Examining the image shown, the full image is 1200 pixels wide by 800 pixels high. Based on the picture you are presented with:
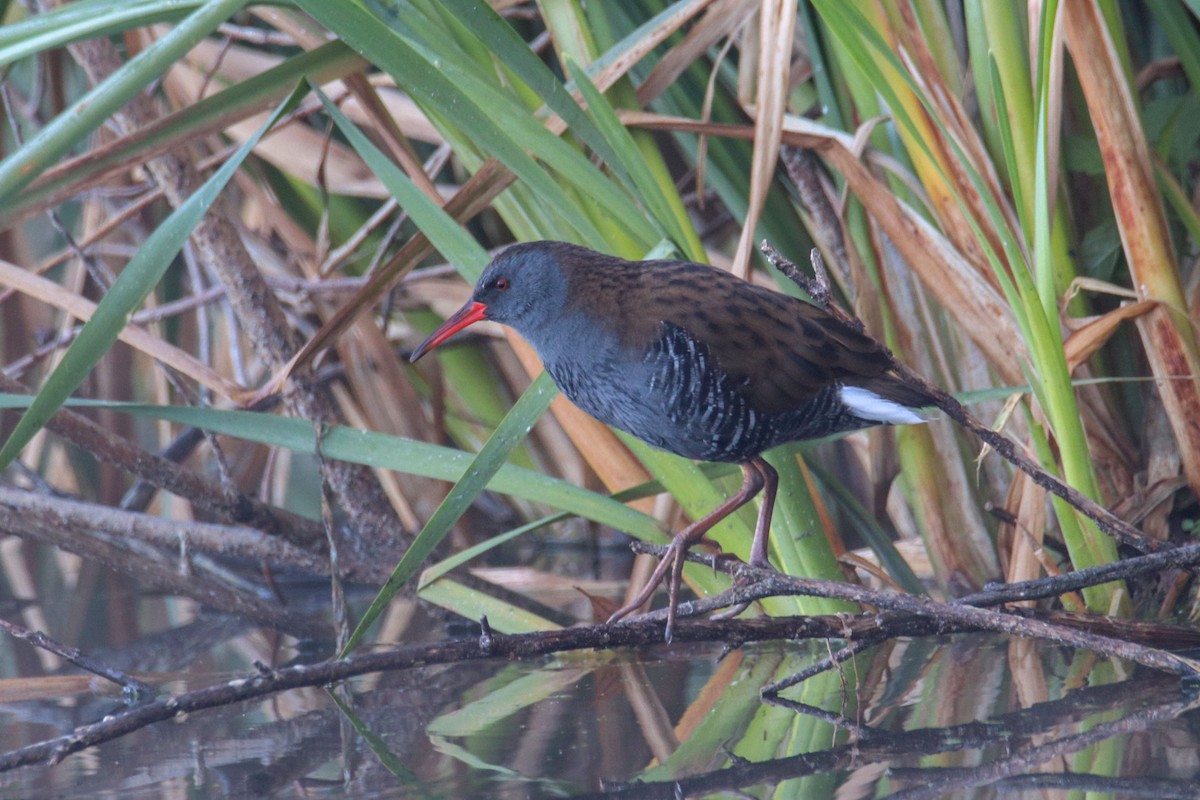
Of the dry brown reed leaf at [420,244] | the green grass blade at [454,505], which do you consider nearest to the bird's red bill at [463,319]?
the dry brown reed leaf at [420,244]

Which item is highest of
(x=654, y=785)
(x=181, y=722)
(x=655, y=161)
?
(x=655, y=161)

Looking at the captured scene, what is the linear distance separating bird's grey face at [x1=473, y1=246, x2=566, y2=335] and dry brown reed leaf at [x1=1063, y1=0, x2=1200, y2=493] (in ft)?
2.99

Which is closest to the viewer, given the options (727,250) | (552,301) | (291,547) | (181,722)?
(181,722)

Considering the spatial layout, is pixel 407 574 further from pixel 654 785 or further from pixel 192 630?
pixel 192 630

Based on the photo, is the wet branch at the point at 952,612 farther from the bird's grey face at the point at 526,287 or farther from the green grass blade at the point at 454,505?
the bird's grey face at the point at 526,287

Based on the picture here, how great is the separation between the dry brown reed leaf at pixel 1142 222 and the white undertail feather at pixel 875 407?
46cm

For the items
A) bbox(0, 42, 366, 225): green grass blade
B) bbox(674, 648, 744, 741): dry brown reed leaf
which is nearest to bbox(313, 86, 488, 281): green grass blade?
bbox(0, 42, 366, 225): green grass blade

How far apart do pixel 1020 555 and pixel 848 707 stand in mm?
528

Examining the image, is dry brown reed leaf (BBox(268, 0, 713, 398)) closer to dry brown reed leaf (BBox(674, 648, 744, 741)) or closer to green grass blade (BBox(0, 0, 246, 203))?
green grass blade (BBox(0, 0, 246, 203))

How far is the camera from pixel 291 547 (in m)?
2.29

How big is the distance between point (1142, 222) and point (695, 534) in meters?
0.88

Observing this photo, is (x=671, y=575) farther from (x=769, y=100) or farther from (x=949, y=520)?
(x=769, y=100)

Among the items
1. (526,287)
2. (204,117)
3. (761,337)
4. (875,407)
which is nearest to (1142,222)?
(875,407)

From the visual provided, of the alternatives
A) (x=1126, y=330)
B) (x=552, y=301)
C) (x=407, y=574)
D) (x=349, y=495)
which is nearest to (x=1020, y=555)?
(x=1126, y=330)
